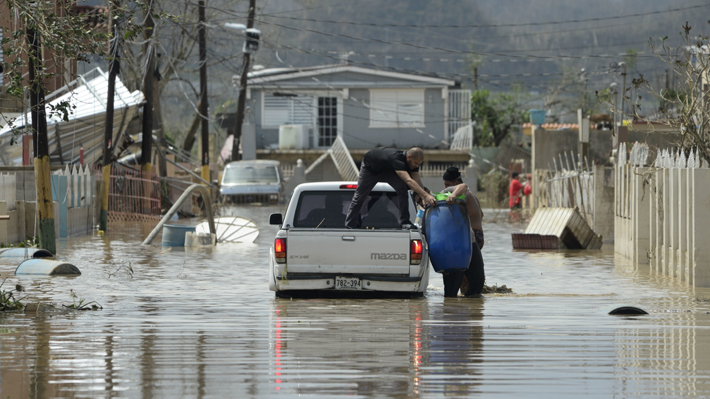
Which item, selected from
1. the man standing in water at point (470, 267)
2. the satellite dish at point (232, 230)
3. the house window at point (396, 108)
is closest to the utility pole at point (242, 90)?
the house window at point (396, 108)

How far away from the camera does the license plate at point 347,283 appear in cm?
1227

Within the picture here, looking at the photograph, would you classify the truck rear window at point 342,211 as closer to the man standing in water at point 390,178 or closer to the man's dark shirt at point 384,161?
the man standing in water at point 390,178

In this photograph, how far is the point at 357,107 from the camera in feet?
199

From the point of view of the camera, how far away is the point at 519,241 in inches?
917

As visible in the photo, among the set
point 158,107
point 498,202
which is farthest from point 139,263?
point 498,202

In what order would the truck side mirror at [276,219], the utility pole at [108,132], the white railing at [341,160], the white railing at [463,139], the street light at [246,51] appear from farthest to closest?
the white railing at [463,139] < the white railing at [341,160] < the street light at [246,51] < the utility pole at [108,132] < the truck side mirror at [276,219]

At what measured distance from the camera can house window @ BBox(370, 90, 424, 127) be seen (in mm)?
60344

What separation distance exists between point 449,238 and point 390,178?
41.6 inches

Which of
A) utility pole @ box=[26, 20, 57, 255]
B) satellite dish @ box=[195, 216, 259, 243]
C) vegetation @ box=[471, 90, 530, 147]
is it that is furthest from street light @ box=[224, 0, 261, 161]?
utility pole @ box=[26, 20, 57, 255]

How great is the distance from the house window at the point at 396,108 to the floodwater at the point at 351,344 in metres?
45.6

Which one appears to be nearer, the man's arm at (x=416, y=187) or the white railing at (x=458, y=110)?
the man's arm at (x=416, y=187)

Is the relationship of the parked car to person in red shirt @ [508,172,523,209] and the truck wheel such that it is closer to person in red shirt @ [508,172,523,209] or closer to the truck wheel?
person in red shirt @ [508,172,523,209]

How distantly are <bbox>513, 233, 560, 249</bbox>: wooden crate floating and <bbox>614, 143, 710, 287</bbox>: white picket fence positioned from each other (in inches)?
93.1

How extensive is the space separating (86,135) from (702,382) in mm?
27851
